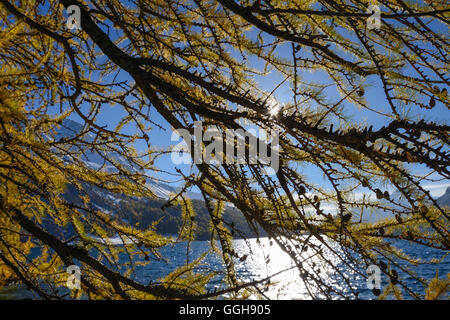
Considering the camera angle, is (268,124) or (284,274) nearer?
(268,124)

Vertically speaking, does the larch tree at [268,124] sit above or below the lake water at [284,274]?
above

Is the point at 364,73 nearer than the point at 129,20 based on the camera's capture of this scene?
Yes

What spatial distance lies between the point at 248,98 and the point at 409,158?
406 millimetres

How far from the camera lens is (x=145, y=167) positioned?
178 cm

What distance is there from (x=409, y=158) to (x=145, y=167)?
1.48m

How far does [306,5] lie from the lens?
4.19 ft

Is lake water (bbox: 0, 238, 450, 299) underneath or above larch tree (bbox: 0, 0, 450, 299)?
underneath
